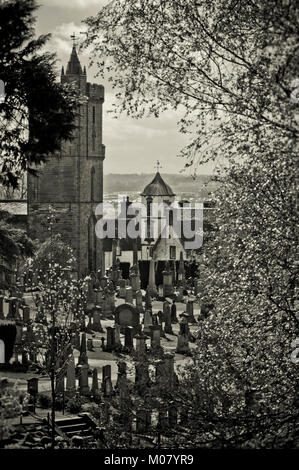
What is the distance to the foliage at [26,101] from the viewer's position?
27.2 feet

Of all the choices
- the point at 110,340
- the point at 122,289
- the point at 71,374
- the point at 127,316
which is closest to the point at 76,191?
the point at 122,289

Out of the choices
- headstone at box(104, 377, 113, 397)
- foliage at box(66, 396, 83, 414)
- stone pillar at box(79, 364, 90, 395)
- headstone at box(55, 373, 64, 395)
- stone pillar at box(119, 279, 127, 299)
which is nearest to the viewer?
foliage at box(66, 396, 83, 414)

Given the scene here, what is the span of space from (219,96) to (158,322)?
711 inches

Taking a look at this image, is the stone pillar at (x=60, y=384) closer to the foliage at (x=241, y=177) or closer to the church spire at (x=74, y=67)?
the foliage at (x=241, y=177)

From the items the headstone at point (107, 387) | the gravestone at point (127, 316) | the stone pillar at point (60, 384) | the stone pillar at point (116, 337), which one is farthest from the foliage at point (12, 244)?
the gravestone at point (127, 316)

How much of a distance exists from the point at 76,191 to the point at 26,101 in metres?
33.8

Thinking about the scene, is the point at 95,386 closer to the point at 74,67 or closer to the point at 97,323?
the point at 97,323

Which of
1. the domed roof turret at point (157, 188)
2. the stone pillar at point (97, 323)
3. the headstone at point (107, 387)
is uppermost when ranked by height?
the domed roof turret at point (157, 188)

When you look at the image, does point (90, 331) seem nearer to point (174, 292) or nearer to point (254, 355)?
point (174, 292)

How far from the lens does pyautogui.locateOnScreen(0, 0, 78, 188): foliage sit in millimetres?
8305

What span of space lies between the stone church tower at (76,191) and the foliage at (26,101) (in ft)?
104

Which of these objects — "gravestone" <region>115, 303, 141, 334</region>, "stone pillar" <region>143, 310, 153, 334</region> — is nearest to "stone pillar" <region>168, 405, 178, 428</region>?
"stone pillar" <region>143, 310, 153, 334</region>

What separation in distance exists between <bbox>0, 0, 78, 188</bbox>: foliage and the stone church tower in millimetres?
31771

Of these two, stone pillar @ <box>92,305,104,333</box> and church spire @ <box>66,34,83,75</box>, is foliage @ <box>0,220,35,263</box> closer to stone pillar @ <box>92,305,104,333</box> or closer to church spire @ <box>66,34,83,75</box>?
stone pillar @ <box>92,305,104,333</box>
